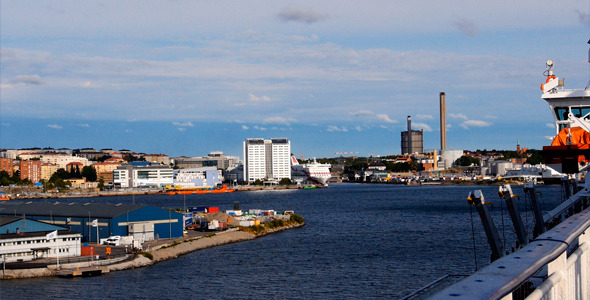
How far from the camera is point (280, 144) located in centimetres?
13162

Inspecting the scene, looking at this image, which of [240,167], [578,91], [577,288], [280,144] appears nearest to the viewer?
[577,288]

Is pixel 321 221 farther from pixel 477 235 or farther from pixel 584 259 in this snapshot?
pixel 584 259

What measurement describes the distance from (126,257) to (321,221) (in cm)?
2114

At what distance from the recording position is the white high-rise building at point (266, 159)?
5098 inches

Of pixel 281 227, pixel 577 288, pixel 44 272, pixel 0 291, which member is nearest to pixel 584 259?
pixel 577 288

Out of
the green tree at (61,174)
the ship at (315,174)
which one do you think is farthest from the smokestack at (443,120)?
the green tree at (61,174)

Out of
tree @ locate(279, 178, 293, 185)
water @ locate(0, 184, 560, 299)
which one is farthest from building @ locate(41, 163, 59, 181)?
water @ locate(0, 184, 560, 299)

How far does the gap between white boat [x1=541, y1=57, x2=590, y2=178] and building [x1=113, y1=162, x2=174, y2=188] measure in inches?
4291

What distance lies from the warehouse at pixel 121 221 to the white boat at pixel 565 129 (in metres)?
19.1

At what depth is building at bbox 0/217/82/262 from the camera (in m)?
24.4

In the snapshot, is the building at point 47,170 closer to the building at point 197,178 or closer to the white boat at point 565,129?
the building at point 197,178

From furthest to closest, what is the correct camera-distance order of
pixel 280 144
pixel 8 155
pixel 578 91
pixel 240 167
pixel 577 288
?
pixel 8 155
pixel 240 167
pixel 280 144
pixel 578 91
pixel 577 288

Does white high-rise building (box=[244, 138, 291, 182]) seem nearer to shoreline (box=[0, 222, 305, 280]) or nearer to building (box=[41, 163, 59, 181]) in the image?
building (box=[41, 163, 59, 181])

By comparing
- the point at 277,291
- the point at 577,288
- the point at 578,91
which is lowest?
the point at 277,291
